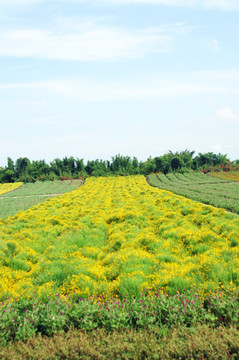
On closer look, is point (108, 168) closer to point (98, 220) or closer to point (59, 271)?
point (98, 220)

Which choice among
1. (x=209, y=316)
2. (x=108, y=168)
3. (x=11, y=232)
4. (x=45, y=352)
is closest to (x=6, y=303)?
(x=45, y=352)

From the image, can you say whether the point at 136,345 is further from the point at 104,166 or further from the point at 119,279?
the point at 104,166

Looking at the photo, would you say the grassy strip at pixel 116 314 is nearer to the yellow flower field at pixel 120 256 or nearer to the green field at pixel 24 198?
the yellow flower field at pixel 120 256

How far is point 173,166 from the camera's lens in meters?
92.3

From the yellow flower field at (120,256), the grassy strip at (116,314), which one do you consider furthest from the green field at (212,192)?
the grassy strip at (116,314)

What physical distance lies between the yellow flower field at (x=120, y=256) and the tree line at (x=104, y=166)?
245 ft

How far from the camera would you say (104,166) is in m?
98.4

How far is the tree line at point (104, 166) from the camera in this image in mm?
90625

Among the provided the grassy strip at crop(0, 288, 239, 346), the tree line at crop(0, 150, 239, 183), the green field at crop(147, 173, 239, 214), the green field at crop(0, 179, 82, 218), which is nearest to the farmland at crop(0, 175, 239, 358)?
the grassy strip at crop(0, 288, 239, 346)

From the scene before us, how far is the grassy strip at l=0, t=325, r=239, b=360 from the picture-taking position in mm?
5070

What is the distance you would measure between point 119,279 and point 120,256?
1.87 m

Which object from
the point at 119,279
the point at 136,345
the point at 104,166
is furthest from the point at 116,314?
the point at 104,166

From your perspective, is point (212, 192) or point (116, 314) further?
point (212, 192)

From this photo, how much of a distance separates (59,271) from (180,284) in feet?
13.1
